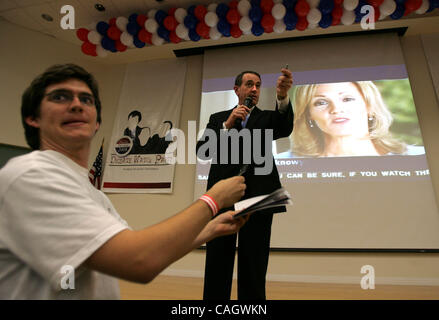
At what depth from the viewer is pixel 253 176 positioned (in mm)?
1349

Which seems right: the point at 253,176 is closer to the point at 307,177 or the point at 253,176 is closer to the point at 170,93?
the point at 307,177

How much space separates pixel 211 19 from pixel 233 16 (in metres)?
0.25

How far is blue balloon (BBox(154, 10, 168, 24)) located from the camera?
2973 mm

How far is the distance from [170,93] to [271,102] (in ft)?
4.86

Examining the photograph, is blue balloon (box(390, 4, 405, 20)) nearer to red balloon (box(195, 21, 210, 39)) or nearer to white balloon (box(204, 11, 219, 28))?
white balloon (box(204, 11, 219, 28))

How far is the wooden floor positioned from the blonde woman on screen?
4.51ft

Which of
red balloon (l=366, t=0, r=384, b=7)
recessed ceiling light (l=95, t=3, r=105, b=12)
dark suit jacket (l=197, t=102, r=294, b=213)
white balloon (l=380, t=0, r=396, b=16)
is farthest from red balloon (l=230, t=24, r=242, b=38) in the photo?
dark suit jacket (l=197, t=102, r=294, b=213)

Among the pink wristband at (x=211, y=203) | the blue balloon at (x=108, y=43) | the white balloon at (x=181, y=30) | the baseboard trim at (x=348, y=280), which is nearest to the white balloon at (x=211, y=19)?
the white balloon at (x=181, y=30)

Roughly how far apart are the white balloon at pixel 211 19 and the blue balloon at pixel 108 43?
1.26 meters

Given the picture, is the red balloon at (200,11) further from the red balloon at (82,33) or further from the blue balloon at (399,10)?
the blue balloon at (399,10)

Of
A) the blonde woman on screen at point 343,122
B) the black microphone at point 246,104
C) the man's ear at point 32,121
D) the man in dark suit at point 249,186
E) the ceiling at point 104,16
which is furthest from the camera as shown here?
the ceiling at point 104,16

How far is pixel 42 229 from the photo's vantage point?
1.51 feet

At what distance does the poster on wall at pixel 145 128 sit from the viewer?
3.43 metres
